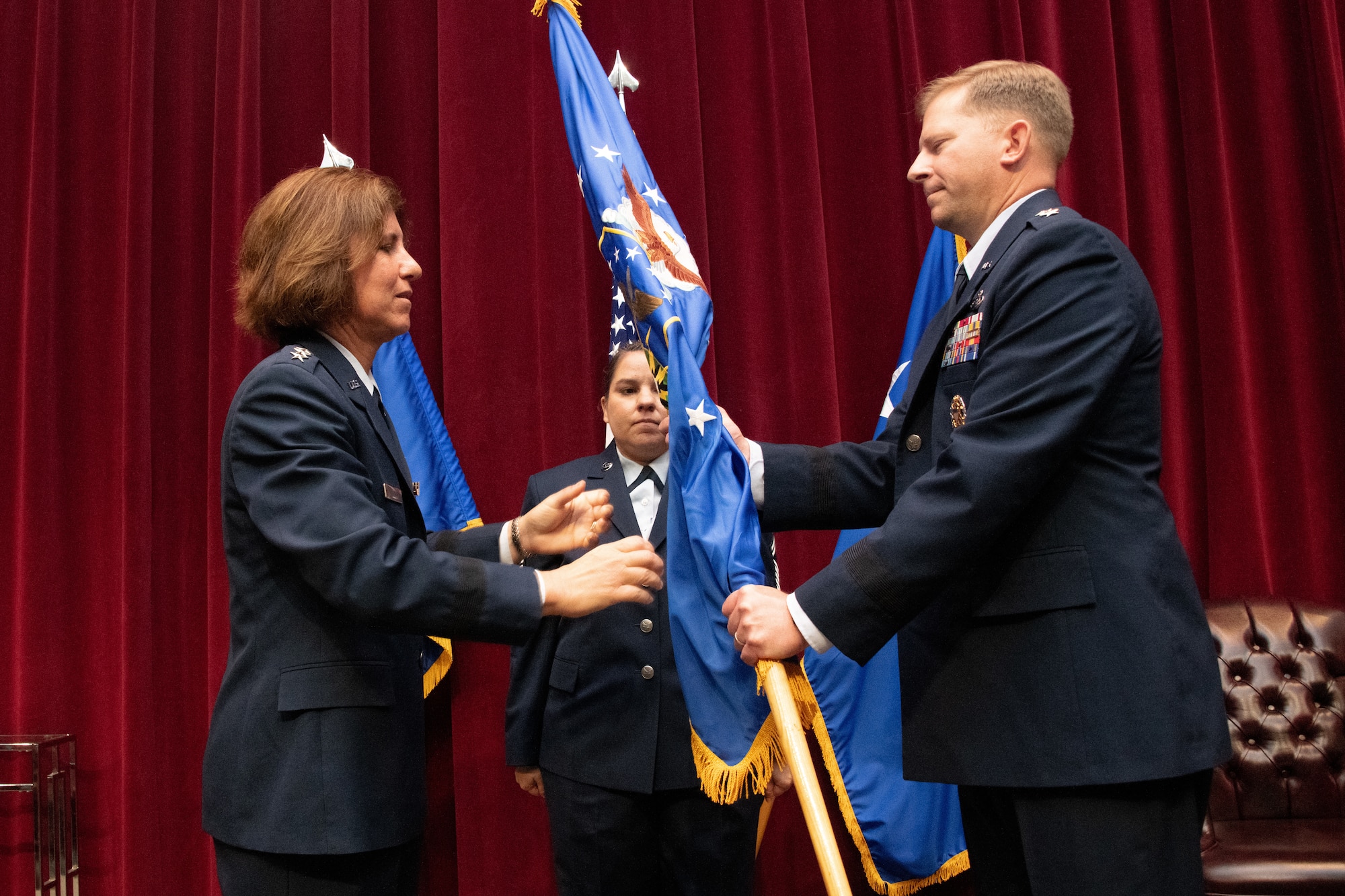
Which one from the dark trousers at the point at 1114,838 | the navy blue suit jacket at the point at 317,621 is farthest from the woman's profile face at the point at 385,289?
the dark trousers at the point at 1114,838

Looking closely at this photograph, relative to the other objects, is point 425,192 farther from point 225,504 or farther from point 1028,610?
point 1028,610

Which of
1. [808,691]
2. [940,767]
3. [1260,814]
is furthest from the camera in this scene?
[1260,814]

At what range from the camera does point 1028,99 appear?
1.77m

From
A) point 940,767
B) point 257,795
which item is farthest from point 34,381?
point 940,767

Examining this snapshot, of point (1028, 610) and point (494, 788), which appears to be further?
point (494, 788)

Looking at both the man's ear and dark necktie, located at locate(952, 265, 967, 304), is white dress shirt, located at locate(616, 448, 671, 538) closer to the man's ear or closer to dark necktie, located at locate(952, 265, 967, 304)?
dark necktie, located at locate(952, 265, 967, 304)

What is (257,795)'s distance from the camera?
1429 mm

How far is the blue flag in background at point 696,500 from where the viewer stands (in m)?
1.74

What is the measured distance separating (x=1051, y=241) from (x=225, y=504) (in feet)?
4.40

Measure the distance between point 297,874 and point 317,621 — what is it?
1.20 feet

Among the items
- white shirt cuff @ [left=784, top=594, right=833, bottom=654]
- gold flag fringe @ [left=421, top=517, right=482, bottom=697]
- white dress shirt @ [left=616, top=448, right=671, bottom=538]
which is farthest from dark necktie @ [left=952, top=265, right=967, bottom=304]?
gold flag fringe @ [left=421, top=517, right=482, bottom=697]

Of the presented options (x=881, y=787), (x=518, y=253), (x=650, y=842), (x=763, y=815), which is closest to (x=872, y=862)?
(x=881, y=787)

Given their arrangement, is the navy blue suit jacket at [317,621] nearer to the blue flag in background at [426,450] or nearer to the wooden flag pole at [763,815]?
the wooden flag pole at [763,815]

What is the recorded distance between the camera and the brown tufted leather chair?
256 centimetres
